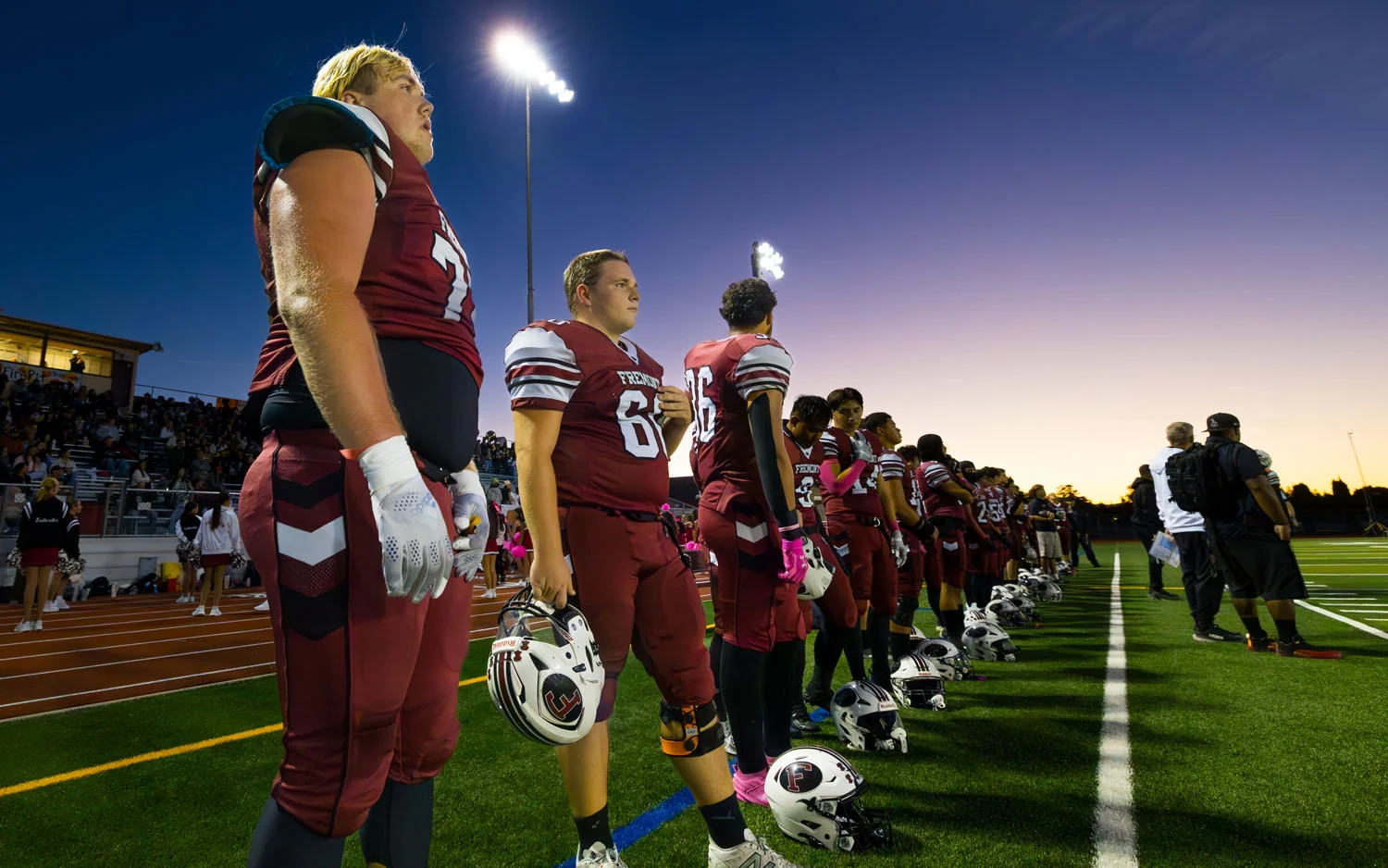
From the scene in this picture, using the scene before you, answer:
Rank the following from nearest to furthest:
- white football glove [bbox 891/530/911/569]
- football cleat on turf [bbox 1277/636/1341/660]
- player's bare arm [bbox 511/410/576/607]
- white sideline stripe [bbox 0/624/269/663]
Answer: player's bare arm [bbox 511/410/576/607]
white football glove [bbox 891/530/911/569]
football cleat on turf [bbox 1277/636/1341/660]
white sideline stripe [bbox 0/624/269/663]

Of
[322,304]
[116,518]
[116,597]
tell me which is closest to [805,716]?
[322,304]

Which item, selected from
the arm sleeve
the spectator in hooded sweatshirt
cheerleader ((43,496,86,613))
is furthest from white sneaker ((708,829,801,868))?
the spectator in hooded sweatshirt

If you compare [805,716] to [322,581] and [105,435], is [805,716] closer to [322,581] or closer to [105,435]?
[322,581]

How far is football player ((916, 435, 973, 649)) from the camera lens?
7031mm

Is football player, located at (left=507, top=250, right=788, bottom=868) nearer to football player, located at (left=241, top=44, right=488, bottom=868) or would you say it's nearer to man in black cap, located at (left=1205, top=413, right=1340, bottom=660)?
football player, located at (left=241, top=44, right=488, bottom=868)

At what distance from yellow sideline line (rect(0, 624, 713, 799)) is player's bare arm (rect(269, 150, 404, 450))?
263 centimetres

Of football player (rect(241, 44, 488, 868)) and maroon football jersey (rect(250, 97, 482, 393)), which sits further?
maroon football jersey (rect(250, 97, 482, 393))

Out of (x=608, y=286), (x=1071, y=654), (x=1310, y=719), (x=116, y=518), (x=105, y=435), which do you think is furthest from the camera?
→ (x=105, y=435)

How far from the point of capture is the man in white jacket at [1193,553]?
745 cm

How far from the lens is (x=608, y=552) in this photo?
239cm

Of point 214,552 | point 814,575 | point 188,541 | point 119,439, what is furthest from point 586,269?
point 119,439

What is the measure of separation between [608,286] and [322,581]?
5.72 ft

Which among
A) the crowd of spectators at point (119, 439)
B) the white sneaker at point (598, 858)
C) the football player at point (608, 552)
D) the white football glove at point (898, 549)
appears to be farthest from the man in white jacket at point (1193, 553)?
the crowd of spectators at point (119, 439)

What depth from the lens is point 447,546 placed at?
128 cm
